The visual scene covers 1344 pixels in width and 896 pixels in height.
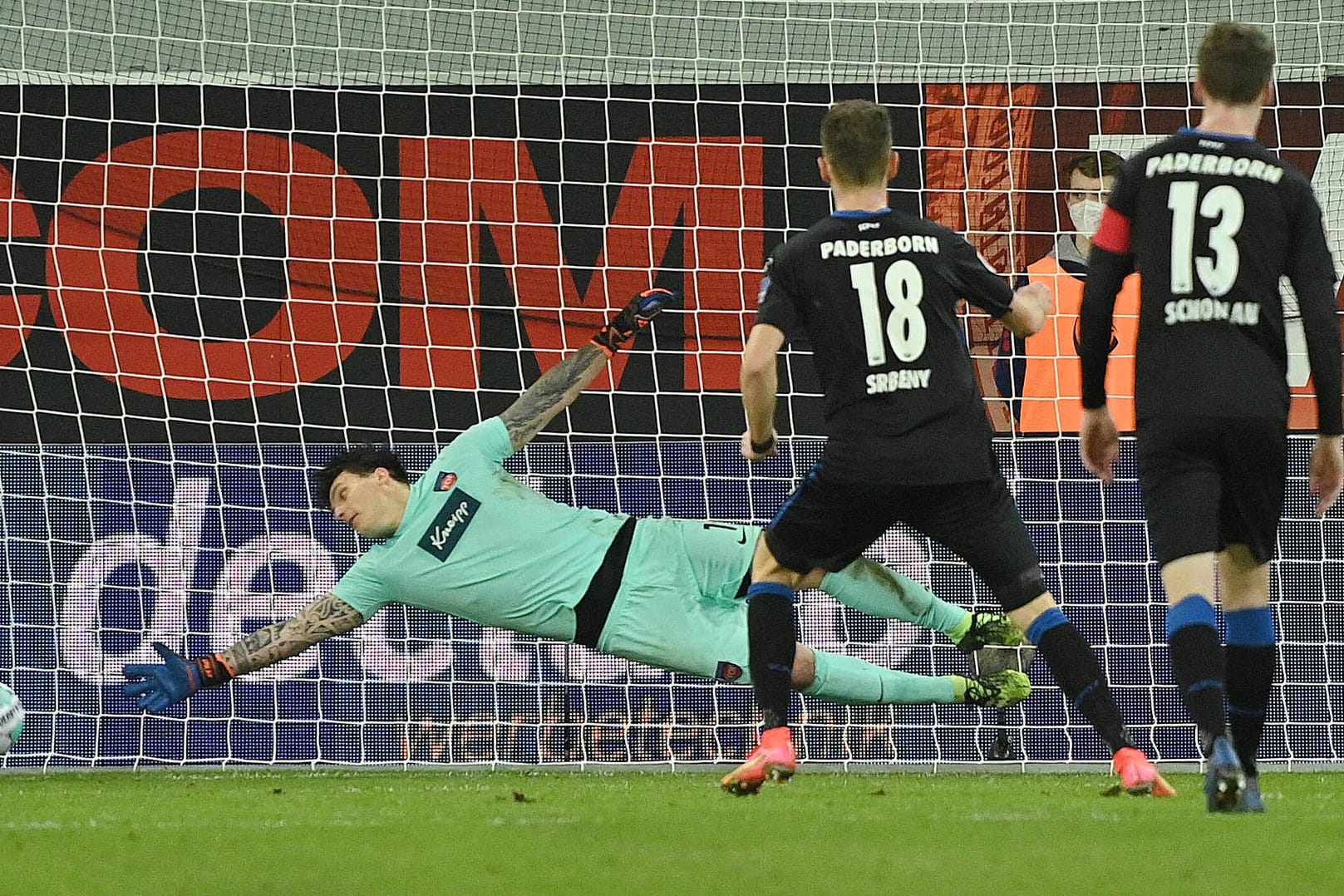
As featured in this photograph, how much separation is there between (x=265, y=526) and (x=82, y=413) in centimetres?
121

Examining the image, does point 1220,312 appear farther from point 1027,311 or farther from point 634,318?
point 634,318

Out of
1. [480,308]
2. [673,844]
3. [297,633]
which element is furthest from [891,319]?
[480,308]

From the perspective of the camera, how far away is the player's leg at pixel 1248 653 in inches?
152

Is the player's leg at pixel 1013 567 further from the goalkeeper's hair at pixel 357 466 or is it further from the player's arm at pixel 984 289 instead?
the goalkeeper's hair at pixel 357 466

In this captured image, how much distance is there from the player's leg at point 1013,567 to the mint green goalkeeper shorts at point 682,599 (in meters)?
1.81

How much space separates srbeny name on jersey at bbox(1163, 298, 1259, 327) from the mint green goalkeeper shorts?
270cm

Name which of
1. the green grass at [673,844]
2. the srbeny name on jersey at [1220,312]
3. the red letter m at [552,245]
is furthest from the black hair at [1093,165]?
the srbeny name on jersey at [1220,312]

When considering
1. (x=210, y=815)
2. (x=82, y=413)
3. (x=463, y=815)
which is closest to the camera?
(x=463, y=815)

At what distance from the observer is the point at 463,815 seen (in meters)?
4.01

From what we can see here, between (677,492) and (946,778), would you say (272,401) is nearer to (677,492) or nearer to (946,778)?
(677,492)

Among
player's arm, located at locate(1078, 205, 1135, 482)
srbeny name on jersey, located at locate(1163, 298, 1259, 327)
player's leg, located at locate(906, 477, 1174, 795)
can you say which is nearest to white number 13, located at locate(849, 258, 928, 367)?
player's leg, located at locate(906, 477, 1174, 795)

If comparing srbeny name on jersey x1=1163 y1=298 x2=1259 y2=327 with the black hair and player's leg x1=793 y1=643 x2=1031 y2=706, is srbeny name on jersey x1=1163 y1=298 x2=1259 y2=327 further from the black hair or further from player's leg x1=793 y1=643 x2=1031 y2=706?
the black hair

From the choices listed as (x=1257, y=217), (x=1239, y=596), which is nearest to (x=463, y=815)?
(x=1239, y=596)

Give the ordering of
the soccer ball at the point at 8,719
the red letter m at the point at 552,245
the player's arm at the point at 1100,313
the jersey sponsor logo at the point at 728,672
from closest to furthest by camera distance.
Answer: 1. the player's arm at the point at 1100,313
2. the soccer ball at the point at 8,719
3. the jersey sponsor logo at the point at 728,672
4. the red letter m at the point at 552,245
